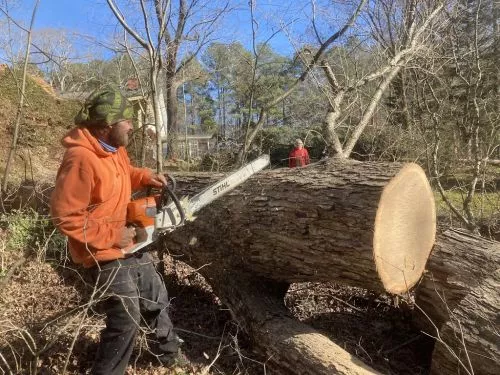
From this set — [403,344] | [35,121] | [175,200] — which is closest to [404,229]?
[403,344]

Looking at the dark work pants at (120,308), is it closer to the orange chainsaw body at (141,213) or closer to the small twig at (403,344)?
the orange chainsaw body at (141,213)

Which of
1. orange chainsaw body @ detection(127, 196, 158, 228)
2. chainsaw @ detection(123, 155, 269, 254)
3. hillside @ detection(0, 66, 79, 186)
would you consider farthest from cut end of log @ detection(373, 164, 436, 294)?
hillside @ detection(0, 66, 79, 186)

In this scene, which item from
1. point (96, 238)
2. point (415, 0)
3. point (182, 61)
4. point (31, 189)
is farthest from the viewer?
point (415, 0)

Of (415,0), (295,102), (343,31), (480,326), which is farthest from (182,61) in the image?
(295,102)

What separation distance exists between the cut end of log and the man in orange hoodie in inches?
60.8

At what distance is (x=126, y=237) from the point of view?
2.53 meters

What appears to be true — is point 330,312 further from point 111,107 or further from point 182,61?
point 182,61

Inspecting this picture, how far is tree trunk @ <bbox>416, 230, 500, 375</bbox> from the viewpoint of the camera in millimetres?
2467

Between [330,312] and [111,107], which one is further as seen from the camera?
[330,312]

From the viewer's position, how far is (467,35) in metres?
8.28

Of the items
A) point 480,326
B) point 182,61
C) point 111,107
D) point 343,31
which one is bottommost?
point 480,326

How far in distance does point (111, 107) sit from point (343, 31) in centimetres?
530

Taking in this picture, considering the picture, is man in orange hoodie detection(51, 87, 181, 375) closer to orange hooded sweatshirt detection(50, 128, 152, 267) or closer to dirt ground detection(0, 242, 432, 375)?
orange hooded sweatshirt detection(50, 128, 152, 267)

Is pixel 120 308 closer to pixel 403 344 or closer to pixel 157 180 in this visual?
pixel 157 180
